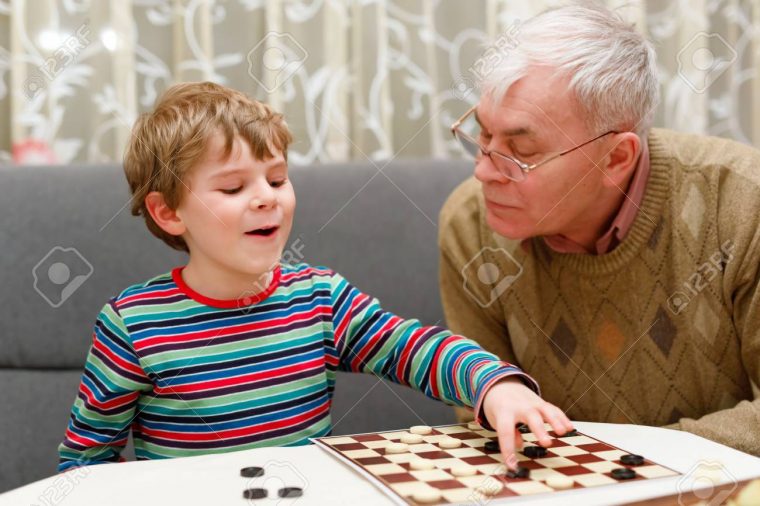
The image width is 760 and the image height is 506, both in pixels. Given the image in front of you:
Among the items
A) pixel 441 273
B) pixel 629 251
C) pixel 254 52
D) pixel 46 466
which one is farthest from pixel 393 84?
pixel 46 466

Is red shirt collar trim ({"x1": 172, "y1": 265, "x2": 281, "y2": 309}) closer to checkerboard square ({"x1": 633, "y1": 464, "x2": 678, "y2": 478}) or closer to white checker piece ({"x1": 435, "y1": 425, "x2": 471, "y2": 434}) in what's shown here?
white checker piece ({"x1": 435, "y1": 425, "x2": 471, "y2": 434})

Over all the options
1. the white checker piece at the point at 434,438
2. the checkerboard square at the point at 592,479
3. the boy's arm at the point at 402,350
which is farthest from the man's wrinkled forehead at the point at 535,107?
the checkerboard square at the point at 592,479

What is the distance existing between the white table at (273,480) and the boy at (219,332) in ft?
0.72

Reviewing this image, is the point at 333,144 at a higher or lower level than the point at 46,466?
higher

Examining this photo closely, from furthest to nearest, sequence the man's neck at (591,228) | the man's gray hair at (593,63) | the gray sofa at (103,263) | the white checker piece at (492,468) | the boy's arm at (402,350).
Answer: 1. the gray sofa at (103,263)
2. the man's neck at (591,228)
3. the man's gray hair at (593,63)
4. the boy's arm at (402,350)
5. the white checker piece at (492,468)

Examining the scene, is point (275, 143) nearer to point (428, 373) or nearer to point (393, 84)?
point (428, 373)

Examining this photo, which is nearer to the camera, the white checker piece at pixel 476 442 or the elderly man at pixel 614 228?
the white checker piece at pixel 476 442

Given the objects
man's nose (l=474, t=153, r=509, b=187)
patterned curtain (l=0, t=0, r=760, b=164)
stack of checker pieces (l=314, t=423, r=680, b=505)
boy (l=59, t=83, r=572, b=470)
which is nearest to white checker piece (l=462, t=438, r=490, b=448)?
stack of checker pieces (l=314, t=423, r=680, b=505)

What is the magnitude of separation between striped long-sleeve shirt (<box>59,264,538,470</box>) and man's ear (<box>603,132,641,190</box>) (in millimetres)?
499

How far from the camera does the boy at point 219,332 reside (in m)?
1.23

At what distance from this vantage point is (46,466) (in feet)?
5.71

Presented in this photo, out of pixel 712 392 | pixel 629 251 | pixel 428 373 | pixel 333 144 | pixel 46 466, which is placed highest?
pixel 333 144

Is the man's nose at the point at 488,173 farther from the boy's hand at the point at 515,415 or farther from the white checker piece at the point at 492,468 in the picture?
the white checker piece at the point at 492,468

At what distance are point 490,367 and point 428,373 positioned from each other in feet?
0.49
